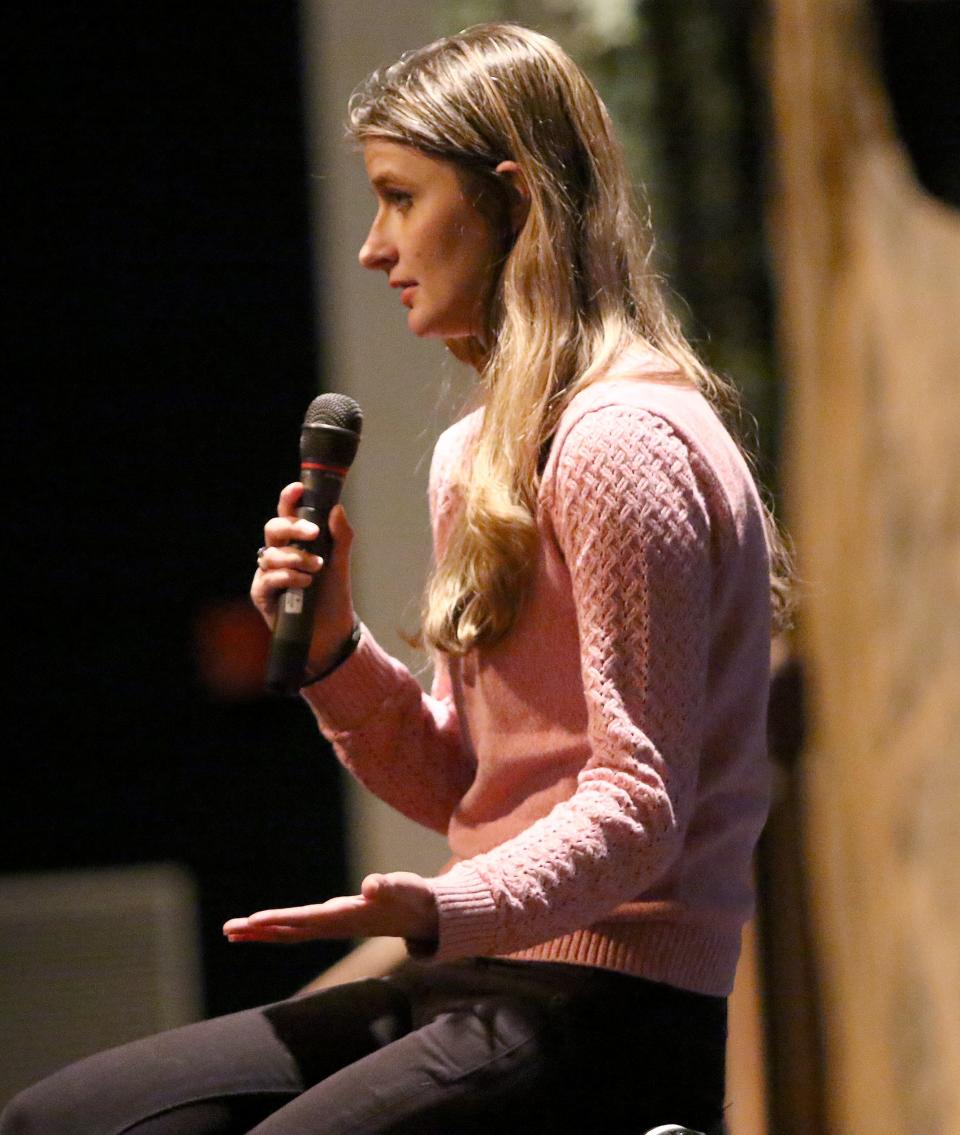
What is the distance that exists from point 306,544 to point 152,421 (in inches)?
86.2

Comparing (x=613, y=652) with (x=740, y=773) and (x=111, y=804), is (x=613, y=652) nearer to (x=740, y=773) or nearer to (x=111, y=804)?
(x=740, y=773)

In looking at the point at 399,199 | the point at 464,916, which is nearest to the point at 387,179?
the point at 399,199

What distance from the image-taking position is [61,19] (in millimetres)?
3316

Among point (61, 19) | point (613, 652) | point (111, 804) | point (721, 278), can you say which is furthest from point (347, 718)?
point (61, 19)

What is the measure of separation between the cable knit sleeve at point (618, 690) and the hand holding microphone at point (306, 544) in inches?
7.2

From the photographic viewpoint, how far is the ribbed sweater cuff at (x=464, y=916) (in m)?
1.00

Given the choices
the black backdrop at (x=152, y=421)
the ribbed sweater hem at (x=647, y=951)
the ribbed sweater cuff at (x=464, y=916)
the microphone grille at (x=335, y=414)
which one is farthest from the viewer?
the black backdrop at (x=152, y=421)

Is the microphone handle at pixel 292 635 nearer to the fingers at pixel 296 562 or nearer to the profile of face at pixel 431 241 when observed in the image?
the fingers at pixel 296 562

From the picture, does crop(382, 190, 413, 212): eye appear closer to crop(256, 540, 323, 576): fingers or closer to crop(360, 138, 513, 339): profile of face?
crop(360, 138, 513, 339): profile of face

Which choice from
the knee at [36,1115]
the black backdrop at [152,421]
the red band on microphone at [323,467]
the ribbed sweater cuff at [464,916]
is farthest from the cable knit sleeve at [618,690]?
the black backdrop at [152,421]

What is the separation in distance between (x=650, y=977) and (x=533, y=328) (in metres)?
0.48

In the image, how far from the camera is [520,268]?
123cm

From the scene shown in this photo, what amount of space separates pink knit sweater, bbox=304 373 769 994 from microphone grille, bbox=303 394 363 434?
0.18 meters

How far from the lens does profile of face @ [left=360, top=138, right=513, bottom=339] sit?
125 cm
